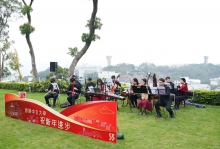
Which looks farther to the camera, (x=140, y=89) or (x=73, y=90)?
(x=73, y=90)

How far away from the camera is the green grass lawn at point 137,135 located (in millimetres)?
5003

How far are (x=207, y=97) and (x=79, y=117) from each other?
6813 millimetres

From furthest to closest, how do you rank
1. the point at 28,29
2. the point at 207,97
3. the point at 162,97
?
the point at 28,29, the point at 207,97, the point at 162,97

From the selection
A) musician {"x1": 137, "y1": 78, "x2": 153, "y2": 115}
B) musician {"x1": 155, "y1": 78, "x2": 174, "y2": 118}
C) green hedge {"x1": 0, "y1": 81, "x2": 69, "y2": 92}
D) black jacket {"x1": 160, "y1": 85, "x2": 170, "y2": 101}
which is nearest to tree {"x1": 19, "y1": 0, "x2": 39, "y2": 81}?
green hedge {"x1": 0, "y1": 81, "x2": 69, "y2": 92}

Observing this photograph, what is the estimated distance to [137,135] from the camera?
5.70 meters

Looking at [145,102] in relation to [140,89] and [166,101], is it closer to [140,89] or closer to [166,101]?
[140,89]

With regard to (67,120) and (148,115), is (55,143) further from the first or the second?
(148,115)

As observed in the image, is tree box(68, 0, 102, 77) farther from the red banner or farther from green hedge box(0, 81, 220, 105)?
the red banner

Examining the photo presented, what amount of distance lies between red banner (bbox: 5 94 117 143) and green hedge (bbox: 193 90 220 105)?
6.67 meters

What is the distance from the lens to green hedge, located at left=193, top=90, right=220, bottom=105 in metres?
9.92

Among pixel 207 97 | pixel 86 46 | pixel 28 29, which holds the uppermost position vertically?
pixel 28 29

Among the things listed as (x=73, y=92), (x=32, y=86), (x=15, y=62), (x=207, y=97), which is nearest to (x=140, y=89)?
(x=73, y=92)

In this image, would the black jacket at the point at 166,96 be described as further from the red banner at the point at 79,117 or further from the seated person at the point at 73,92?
the seated person at the point at 73,92

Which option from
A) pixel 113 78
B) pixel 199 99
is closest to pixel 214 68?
pixel 199 99
